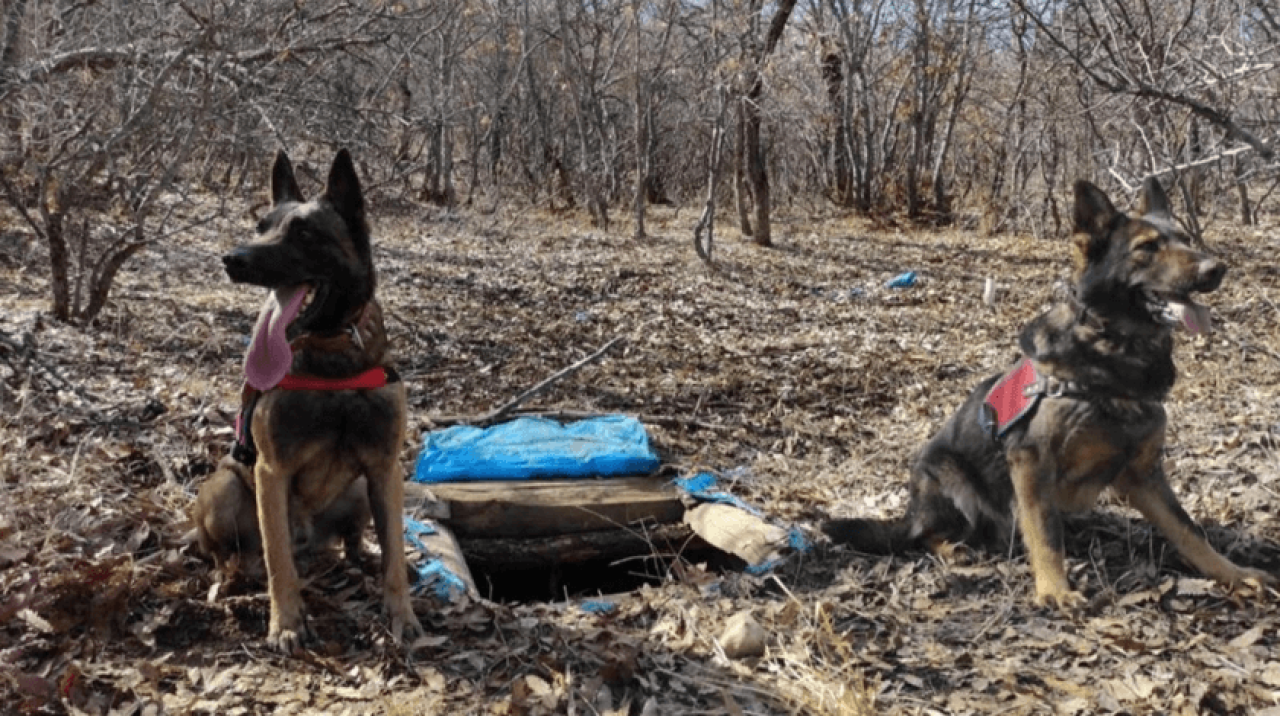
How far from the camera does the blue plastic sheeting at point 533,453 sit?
19.2 feet

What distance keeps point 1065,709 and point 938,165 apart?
1609 centimetres

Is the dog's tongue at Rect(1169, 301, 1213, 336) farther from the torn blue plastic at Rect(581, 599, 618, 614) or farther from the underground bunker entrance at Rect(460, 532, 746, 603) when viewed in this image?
the underground bunker entrance at Rect(460, 532, 746, 603)

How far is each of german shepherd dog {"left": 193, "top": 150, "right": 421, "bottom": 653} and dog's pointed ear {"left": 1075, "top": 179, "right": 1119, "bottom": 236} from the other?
9.02 ft

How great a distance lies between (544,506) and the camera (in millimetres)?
5602

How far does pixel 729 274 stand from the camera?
503 inches

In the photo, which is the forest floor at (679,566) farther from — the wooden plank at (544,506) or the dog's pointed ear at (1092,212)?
the dog's pointed ear at (1092,212)

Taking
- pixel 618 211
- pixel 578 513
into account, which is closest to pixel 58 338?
pixel 578 513

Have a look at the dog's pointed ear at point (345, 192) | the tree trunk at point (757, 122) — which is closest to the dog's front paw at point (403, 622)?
the dog's pointed ear at point (345, 192)

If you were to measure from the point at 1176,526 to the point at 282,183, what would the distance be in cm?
387

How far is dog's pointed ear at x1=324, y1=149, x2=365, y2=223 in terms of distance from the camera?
142 inches

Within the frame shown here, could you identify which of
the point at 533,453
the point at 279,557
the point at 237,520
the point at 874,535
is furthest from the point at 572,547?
the point at 279,557

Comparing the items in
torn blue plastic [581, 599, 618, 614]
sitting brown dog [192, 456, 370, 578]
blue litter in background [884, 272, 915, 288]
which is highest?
blue litter in background [884, 272, 915, 288]

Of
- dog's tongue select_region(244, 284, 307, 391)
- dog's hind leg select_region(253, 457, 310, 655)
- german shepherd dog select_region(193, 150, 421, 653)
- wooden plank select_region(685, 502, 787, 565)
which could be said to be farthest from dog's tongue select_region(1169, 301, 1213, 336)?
dog's hind leg select_region(253, 457, 310, 655)

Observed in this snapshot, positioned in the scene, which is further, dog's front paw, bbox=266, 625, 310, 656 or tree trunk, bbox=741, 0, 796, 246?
tree trunk, bbox=741, 0, 796, 246
